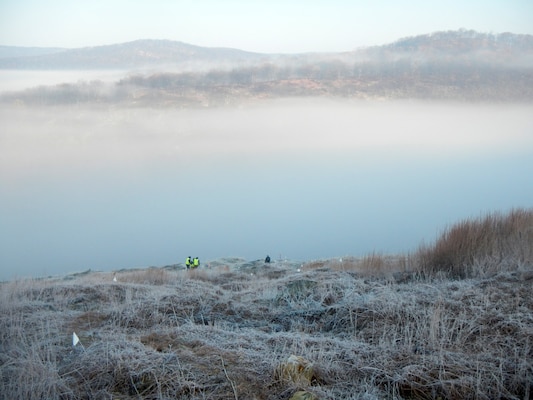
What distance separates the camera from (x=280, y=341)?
544 cm

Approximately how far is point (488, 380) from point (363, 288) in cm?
328

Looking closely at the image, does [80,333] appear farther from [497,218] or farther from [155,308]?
[497,218]

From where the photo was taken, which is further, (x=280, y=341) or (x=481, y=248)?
(x=481, y=248)

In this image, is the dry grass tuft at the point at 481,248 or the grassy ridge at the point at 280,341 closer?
the grassy ridge at the point at 280,341

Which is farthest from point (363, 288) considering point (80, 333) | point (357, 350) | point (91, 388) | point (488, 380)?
point (91, 388)

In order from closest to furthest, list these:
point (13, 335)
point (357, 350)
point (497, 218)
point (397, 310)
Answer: point (357, 350) → point (13, 335) → point (397, 310) → point (497, 218)

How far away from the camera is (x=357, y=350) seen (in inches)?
201

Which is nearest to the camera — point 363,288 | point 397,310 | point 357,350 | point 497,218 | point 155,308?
point 357,350

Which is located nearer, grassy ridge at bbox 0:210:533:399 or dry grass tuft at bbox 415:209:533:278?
grassy ridge at bbox 0:210:533:399

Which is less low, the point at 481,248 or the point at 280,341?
the point at 280,341

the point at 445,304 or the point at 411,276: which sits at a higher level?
the point at 445,304

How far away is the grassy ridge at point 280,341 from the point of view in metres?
4.47

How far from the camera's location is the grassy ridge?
4469mm

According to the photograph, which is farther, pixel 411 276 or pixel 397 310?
pixel 411 276
